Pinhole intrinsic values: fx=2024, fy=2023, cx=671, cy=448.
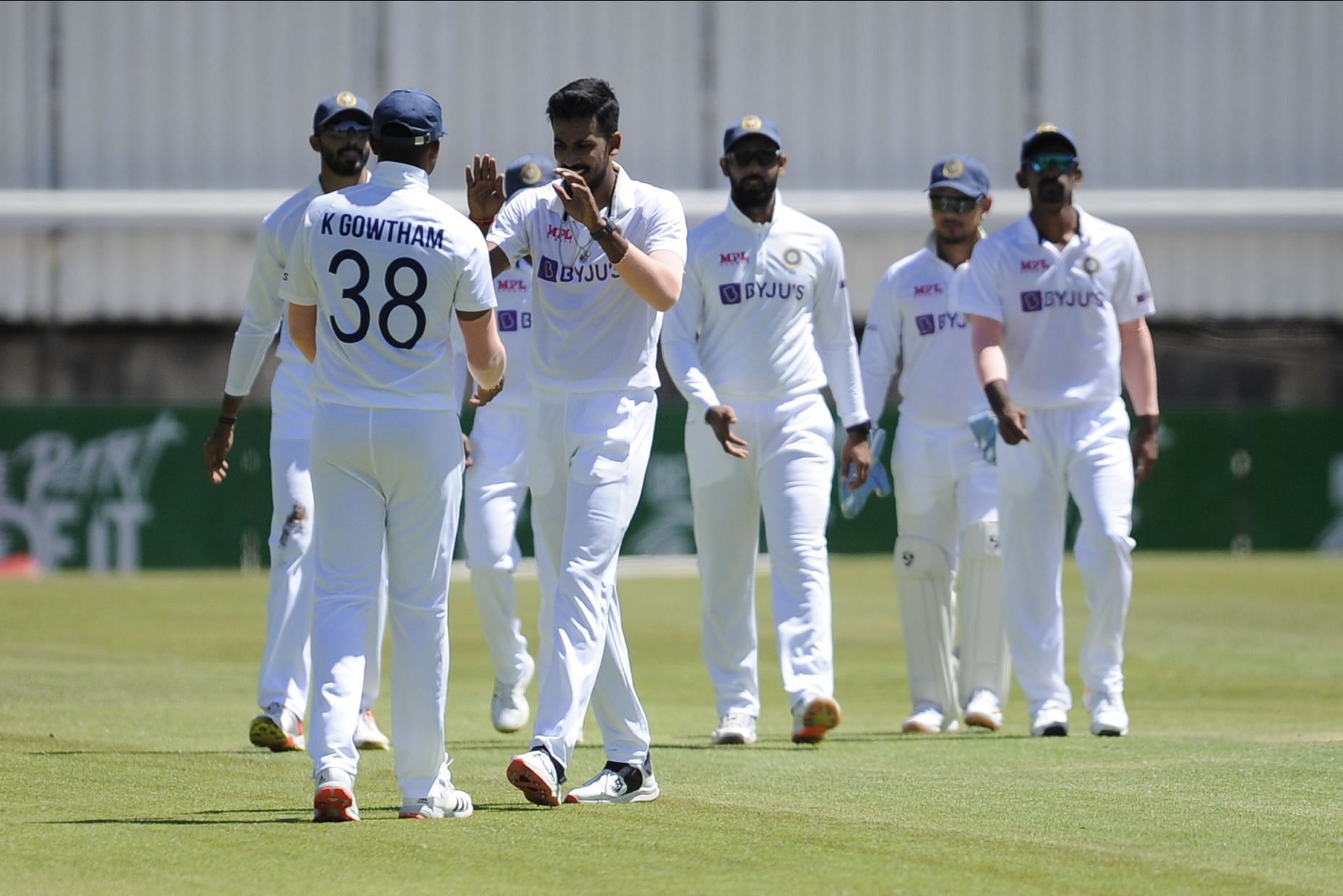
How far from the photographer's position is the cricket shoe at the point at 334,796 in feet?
19.9

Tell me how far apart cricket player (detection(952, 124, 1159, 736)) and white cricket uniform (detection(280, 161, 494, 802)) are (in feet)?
11.5

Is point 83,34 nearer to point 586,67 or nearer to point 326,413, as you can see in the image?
point 586,67

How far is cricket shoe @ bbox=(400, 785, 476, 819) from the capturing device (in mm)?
6266

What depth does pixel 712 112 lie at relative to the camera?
3052 cm

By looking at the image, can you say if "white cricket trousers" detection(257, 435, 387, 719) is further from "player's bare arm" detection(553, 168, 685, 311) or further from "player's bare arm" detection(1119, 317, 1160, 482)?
"player's bare arm" detection(1119, 317, 1160, 482)

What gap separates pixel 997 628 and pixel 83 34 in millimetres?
23284

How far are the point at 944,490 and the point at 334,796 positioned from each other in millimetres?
4595

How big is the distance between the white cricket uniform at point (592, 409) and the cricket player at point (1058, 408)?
2.72m

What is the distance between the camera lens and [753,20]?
30.5 meters

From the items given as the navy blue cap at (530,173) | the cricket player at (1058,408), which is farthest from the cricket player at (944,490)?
the navy blue cap at (530,173)

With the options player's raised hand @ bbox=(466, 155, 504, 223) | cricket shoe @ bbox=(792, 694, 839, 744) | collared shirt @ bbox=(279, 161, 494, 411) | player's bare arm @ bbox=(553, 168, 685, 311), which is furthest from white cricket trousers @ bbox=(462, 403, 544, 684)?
collared shirt @ bbox=(279, 161, 494, 411)

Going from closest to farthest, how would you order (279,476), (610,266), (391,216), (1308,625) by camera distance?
(391,216), (610,266), (279,476), (1308,625)


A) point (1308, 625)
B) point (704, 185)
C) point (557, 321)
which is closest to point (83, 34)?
point (704, 185)

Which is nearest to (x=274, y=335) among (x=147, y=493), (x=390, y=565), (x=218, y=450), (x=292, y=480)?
(x=218, y=450)
